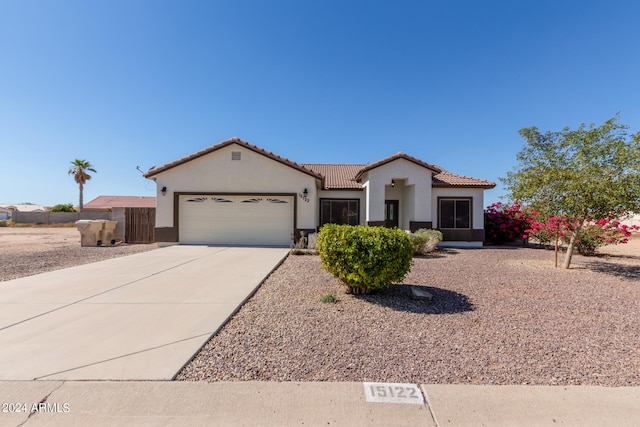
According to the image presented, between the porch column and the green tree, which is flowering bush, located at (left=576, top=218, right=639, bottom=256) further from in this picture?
the porch column

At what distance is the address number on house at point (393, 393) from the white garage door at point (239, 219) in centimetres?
1176

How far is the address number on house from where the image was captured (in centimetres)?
274

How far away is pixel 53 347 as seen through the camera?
3.66m

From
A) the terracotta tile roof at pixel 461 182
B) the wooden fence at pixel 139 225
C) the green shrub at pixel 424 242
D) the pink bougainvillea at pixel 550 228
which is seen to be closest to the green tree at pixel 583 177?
the pink bougainvillea at pixel 550 228

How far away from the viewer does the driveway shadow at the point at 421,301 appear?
202 inches

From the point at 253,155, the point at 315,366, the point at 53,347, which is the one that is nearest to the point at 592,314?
the point at 315,366

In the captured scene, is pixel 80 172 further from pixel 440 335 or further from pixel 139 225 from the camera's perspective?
Result: pixel 440 335

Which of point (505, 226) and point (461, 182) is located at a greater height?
point (461, 182)

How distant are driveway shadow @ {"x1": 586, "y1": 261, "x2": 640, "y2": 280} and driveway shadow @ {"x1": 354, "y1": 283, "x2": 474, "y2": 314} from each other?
238 inches

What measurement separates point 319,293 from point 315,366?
2.76m

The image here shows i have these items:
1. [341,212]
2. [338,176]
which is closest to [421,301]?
[341,212]

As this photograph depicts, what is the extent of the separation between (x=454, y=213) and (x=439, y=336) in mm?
12544

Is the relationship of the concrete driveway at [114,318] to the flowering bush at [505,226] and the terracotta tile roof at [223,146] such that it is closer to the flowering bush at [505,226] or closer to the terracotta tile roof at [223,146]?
the terracotta tile roof at [223,146]

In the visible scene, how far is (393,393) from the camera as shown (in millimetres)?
2842
